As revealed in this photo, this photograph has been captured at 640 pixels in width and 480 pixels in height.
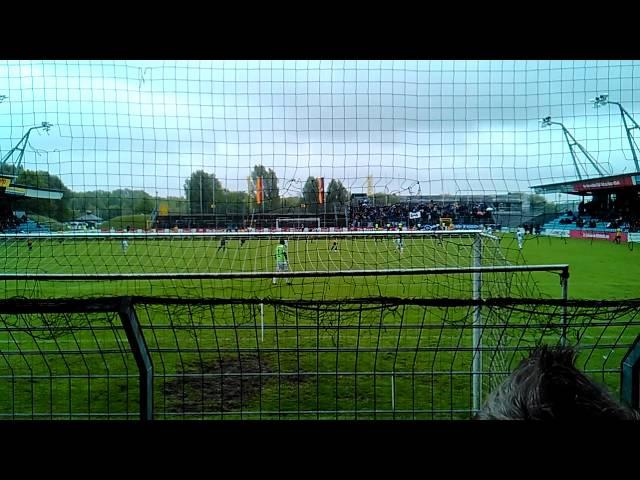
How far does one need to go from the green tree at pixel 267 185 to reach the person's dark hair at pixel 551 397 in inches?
79.9

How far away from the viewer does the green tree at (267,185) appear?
8.45ft

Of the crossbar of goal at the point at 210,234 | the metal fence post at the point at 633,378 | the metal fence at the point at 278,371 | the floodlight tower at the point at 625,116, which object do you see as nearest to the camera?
the metal fence post at the point at 633,378

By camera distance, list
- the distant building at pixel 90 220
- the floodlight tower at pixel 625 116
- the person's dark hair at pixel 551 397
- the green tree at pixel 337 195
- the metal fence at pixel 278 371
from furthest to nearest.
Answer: the distant building at pixel 90 220
the green tree at pixel 337 195
the floodlight tower at pixel 625 116
the metal fence at pixel 278 371
the person's dark hair at pixel 551 397

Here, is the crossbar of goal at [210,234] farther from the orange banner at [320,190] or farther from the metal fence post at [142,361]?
the metal fence post at [142,361]

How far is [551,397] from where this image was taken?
625 mm

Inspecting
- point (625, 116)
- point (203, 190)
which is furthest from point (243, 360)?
point (625, 116)

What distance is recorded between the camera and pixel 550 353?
2.27 feet

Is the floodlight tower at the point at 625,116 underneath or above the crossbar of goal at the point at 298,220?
above

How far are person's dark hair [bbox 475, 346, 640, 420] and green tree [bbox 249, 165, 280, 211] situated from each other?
6.66 feet

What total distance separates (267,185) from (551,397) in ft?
6.98

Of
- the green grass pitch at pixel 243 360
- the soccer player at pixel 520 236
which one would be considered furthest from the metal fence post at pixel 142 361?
the soccer player at pixel 520 236
